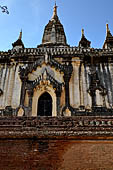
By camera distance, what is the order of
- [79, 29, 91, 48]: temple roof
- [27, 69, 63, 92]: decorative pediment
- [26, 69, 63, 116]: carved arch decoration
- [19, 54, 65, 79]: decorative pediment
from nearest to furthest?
1. [26, 69, 63, 116]: carved arch decoration
2. [27, 69, 63, 92]: decorative pediment
3. [19, 54, 65, 79]: decorative pediment
4. [79, 29, 91, 48]: temple roof

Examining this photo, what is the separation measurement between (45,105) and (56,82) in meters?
1.96

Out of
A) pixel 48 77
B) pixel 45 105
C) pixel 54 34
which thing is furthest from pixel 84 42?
pixel 45 105

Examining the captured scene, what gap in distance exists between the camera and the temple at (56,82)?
51.0 feet

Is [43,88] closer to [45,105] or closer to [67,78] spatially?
[45,105]

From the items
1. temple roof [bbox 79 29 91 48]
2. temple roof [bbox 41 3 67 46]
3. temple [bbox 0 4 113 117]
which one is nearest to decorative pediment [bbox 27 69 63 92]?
temple [bbox 0 4 113 117]

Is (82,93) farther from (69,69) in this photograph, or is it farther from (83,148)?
(83,148)

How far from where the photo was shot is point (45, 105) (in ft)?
52.3

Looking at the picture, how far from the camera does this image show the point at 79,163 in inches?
335

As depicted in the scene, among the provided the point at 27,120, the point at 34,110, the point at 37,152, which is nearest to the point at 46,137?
the point at 37,152

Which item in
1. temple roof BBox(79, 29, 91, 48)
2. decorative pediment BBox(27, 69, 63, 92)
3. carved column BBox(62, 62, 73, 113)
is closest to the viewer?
carved column BBox(62, 62, 73, 113)

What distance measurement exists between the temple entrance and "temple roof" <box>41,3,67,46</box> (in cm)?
834

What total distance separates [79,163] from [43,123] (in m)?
2.44

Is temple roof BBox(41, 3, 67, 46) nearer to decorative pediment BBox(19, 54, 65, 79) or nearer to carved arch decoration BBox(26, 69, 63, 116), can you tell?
decorative pediment BBox(19, 54, 65, 79)

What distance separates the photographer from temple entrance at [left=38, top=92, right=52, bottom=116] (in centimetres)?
1566
